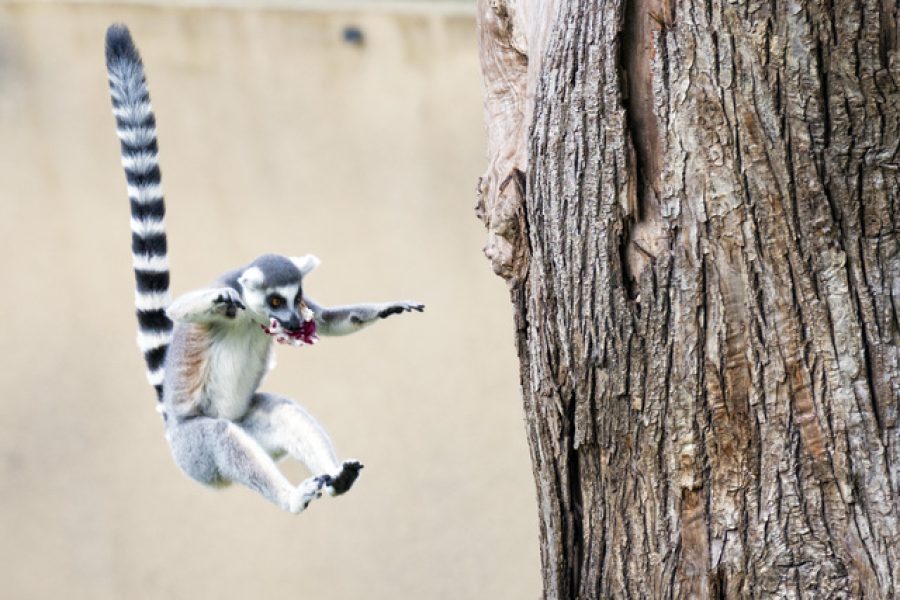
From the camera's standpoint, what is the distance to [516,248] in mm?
2357

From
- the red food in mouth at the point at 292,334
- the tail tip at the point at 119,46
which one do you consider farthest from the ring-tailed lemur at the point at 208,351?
the red food in mouth at the point at 292,334

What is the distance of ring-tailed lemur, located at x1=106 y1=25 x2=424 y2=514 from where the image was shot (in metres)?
2.96

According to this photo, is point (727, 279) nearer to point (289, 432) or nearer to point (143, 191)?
point (289, 432)

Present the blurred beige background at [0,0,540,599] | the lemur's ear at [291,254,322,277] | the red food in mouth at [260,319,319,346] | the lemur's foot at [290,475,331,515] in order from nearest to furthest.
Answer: the red food in mouth at [260,319,319,346] < the lemur's foot at [290,475,331,515] < the lemur's ear at [291,254,322,277] < the blurred beige background at [0,0,540,599]

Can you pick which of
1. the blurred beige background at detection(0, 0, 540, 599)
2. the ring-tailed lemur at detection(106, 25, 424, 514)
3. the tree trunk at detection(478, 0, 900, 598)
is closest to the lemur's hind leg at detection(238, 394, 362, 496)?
the ring-tailed lemur at detection(106, 25, 424, 514)

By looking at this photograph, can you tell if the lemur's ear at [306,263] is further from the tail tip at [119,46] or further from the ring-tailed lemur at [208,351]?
the tail tip at [119,46]

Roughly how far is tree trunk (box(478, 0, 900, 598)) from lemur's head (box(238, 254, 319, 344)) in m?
0.70

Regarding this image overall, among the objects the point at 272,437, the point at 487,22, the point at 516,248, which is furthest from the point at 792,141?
the point at 272,437

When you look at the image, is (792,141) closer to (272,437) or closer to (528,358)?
(528,358)

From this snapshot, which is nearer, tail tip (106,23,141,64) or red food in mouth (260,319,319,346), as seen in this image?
red food in mouth (260,319,319,346)

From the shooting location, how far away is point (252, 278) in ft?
8.86

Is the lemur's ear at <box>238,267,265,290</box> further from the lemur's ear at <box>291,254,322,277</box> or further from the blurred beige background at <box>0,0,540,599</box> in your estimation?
the blurred beige background at <box>0,0,540,599</box>

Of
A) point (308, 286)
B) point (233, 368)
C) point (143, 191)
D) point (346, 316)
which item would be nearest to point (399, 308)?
point (346, 316)

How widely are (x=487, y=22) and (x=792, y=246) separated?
102cm
